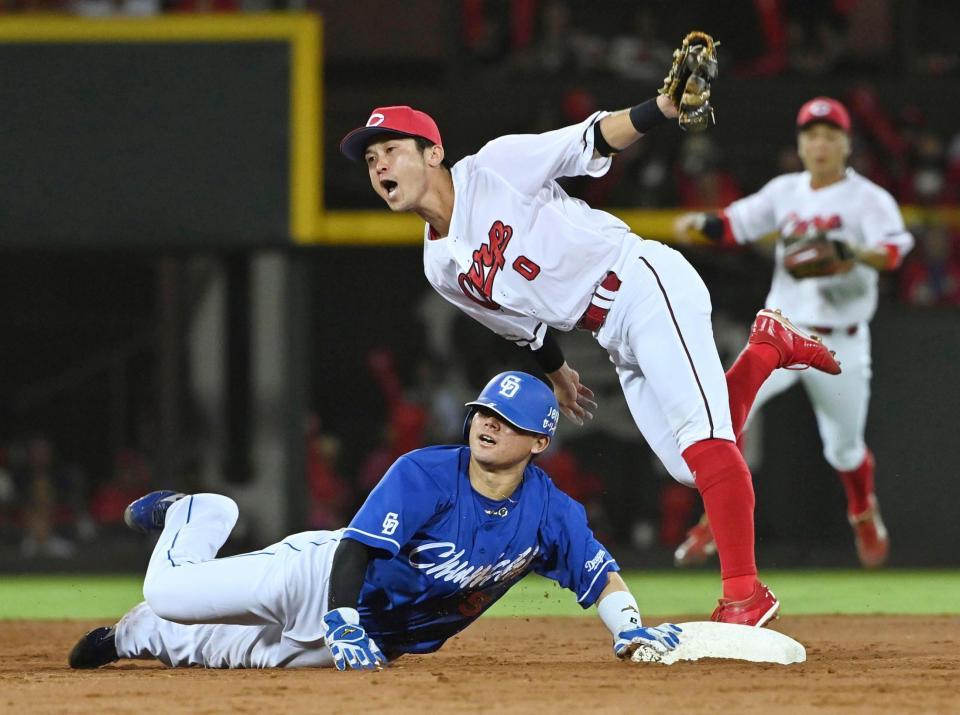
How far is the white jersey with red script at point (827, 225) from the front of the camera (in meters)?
7.86

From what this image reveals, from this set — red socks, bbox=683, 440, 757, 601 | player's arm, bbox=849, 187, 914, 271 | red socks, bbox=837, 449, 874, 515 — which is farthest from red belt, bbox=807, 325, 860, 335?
red socks, bbox=683, 440, 757, 601

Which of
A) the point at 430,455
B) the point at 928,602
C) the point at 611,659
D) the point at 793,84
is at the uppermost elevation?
the point at 793,84

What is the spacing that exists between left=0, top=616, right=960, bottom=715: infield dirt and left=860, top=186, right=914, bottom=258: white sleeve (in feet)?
9.18

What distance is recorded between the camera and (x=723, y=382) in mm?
4992

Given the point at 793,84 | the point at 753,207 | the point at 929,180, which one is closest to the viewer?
the point at 753,207

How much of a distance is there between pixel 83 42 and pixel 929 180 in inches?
266

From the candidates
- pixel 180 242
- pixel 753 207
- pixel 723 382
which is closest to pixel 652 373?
pixel 723 382

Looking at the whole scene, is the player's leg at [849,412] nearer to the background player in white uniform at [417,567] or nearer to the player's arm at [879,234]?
the player's arm at [879,234]

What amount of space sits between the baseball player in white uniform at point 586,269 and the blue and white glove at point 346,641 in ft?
3.92

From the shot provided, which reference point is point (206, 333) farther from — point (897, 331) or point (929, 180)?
point (929, 180)

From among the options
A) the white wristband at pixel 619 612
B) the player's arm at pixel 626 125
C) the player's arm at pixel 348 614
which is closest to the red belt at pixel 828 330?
the player's arm at pixel 626 125

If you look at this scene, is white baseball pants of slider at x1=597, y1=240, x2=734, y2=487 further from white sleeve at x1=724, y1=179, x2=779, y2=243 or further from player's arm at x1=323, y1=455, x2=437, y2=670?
white sleeve at x1=724, y1=179, x2=779, y2=243

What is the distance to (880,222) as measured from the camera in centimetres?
785

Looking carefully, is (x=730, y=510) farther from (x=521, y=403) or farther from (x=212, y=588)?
(x=212, y=588)
